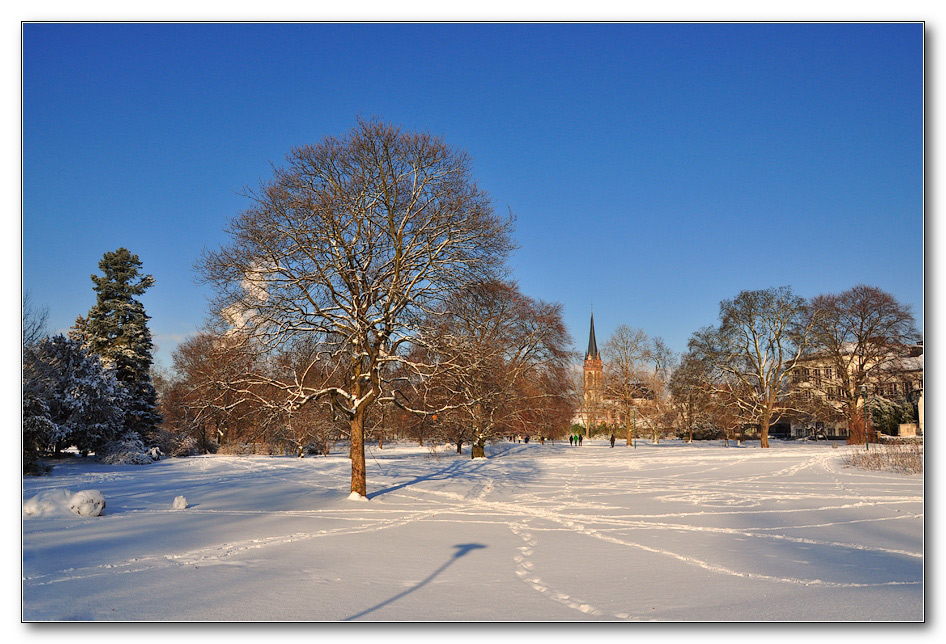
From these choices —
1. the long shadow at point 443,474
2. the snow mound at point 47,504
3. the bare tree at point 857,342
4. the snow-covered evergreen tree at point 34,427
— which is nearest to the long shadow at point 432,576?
the long shadow at point 443,474

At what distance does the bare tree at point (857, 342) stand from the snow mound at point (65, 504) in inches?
1680

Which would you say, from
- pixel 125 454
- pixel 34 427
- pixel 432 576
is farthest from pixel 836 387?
pixel 34 427

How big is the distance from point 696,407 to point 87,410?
42.4 metres

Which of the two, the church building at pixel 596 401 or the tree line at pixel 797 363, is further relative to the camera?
the church building at pixel 596 401

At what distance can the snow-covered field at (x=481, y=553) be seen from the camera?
6.92m

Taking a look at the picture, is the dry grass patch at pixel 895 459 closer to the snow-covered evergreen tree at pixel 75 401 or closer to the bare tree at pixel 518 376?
the bare tree at pixel 518 376

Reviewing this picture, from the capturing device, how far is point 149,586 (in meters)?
7.68

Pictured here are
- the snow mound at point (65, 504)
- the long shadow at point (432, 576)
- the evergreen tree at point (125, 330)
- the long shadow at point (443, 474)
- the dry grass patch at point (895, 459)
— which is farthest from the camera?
the evergreen tree at point (125, 330)

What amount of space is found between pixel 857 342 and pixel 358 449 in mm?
40082

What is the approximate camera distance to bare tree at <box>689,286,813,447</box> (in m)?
46.1

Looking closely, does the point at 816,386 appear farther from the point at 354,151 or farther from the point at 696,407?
the point at 354,151

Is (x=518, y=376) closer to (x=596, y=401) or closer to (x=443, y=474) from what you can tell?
(x=443, y=474)

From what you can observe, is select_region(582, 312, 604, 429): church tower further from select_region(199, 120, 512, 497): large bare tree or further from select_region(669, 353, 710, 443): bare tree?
select_region(199, 120, 512, 497): large bare tree

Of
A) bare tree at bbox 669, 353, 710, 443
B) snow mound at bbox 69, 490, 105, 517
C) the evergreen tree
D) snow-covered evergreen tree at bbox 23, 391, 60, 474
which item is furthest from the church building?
snow mound at bbox 69, 490, 105, 517
